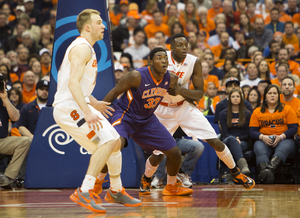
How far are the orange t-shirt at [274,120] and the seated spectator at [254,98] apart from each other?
778mm

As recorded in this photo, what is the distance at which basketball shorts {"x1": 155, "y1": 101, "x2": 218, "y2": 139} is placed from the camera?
19.3 ft

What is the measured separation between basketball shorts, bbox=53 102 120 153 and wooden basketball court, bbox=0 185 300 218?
27.8 inches

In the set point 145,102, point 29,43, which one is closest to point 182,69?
point 145,102

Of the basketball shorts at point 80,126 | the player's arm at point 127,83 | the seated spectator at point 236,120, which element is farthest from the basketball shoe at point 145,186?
the seated spectator at point 236,120

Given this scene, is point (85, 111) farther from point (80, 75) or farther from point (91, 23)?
point (91, 23)

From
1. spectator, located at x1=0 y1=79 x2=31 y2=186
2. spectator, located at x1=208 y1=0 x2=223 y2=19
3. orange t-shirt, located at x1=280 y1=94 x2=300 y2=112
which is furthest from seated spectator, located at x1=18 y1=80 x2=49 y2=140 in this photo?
spectator, located at x1=208 y1=0 x2=223 y2=19

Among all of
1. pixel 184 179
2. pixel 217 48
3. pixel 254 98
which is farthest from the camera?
pixel 217 48

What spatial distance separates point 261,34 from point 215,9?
6.95 feet

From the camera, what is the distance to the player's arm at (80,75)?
4.02 meters

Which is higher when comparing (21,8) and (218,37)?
(21,8)

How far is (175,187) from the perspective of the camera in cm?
592

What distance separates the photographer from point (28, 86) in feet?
33.4

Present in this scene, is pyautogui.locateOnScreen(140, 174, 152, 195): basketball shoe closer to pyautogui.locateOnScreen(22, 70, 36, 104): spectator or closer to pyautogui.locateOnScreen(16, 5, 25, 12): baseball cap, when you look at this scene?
pyautogui.locateOnScreen(22, 70, 36, 104): spectator

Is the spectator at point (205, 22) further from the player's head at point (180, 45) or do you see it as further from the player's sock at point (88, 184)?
the player's sock at point (88, 184)
